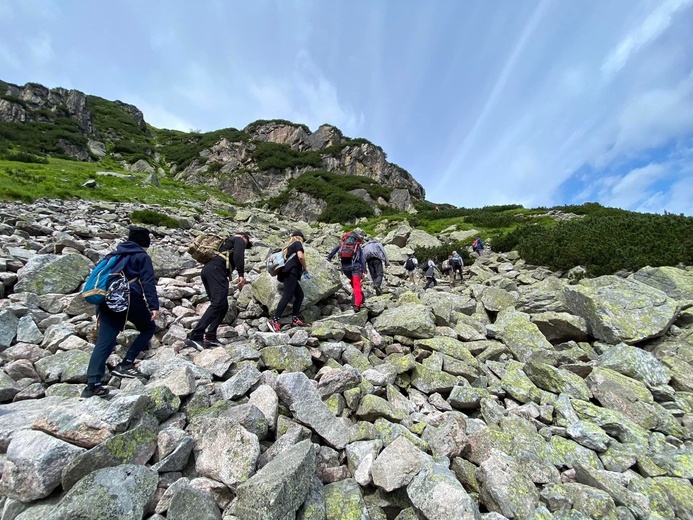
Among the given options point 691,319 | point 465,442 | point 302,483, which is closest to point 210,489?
point 302,483

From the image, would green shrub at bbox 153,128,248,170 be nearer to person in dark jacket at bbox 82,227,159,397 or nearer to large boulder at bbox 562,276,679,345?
person in dark jacket at bbox 82,227,159,397

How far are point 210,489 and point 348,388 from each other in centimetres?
243

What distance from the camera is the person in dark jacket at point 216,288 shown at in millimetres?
6074

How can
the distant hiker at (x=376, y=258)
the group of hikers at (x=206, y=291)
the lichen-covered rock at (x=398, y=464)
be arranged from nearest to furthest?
the lichen-covered rock at (x=398, y=464)
the group of hikers at (x=206, y=291)
the distant hiker at (x=376, y=258)

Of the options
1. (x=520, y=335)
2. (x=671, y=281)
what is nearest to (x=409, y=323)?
(x=520, y=335)

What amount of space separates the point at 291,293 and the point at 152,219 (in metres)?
12.6

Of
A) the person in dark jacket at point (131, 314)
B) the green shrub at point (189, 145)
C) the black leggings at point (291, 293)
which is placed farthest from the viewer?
the green shrub at point (189, 145)

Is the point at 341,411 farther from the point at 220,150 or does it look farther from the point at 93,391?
the point at 220,150

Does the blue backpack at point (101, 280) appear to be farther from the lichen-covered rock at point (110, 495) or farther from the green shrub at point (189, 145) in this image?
the green shrub at point (189, 145)

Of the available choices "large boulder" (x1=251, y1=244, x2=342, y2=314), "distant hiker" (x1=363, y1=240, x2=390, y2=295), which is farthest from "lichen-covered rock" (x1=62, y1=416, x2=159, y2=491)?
"distant hiker" (x1=363, y1=240, x2=390, y2=295)

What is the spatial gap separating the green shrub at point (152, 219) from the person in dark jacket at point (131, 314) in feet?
39.8

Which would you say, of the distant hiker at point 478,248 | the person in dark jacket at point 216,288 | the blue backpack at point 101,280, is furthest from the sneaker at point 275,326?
the distant hiker at point 478,248

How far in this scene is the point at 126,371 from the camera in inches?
189

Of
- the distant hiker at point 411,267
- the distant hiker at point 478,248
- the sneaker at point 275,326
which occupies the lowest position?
the sneaker at point 275,326
